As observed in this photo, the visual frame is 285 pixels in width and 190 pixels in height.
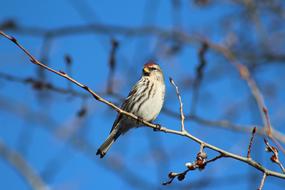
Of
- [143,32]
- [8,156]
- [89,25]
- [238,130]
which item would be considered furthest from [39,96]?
[238,130]

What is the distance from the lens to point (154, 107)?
482 centimetres

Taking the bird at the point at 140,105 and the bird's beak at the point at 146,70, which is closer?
the bird at the point at 140,105

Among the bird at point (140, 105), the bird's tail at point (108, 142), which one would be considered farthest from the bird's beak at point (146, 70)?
the bird's tail at point (108, 142)

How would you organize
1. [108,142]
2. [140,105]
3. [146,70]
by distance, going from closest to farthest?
1. [108,142]
2. [140,105]
3. [146,70]

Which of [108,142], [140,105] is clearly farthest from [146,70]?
[108,142]

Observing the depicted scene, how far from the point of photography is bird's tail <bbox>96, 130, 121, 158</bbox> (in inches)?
168

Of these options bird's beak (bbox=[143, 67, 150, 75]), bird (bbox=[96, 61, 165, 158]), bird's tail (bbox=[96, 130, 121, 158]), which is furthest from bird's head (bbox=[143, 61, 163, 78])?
bird's tail (bbox=[96, 130, 121, 158])

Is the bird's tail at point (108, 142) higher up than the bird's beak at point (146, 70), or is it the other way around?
the bird's beak at point (146, 70)

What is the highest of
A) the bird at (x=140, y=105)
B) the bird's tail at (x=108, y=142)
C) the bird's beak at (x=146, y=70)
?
the bird's beak at (x=146, y=70)

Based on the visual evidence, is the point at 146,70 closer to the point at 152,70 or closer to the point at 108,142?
the point at 152,70

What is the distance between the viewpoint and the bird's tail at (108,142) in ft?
14.0

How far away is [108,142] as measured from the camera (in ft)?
15.3

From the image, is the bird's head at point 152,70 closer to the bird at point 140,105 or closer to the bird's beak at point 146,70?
the bird's beak at point 146,70

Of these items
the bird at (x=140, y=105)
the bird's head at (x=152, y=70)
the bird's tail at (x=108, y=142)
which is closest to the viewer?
the bird's tail at (x=108, y=142)
